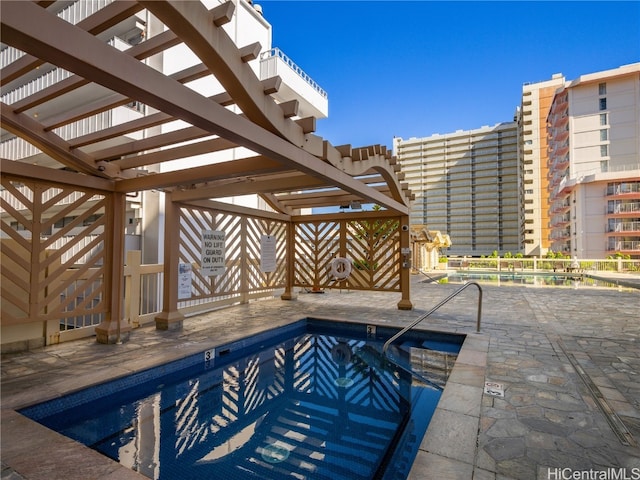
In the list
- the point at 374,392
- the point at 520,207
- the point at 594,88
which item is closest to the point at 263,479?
the point at 374,392

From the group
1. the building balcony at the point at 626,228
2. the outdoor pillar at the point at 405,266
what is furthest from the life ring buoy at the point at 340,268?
the building balcony at the point at 626,228

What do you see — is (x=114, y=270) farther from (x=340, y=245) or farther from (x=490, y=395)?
(x=340, y=245)

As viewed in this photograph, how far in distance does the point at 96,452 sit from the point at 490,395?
2965 millimetres

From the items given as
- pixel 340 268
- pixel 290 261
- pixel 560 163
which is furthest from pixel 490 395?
pixel 560 163

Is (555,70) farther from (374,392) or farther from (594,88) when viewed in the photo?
(374,392)

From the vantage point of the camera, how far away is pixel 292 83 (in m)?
13.2

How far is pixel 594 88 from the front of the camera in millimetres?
34062

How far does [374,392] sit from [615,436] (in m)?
2.02

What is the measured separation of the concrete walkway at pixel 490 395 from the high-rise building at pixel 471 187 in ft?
190

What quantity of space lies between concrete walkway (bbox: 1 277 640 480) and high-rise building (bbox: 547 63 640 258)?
1241 inches

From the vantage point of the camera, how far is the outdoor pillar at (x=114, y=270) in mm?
4617

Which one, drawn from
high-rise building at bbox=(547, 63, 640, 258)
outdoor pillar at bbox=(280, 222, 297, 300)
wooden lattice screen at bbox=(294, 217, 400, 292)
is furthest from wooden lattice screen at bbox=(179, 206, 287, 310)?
high-rise building at bbox=(547, 63, 640, 258)

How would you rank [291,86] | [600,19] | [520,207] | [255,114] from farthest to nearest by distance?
[520,207], [600,19], [291,86], [255,114]

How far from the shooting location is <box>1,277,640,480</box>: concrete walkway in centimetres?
191
